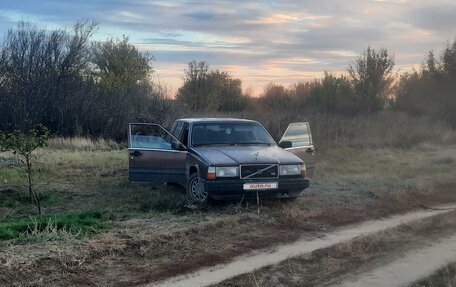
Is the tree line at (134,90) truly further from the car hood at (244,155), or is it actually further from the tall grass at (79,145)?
the car hood at (244,155)

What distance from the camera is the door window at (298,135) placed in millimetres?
11273

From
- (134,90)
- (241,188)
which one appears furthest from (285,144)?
(134,90)

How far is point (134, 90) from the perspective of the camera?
31.3 meters

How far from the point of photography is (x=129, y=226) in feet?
24.9

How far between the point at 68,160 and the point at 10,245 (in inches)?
416

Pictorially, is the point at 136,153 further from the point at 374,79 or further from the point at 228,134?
the point at 374,79

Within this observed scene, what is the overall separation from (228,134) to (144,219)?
110 inches

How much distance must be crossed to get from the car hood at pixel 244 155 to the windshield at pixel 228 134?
0.26 metres

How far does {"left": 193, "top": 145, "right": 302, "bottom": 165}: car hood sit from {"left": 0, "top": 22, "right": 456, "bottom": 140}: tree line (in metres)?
16.2

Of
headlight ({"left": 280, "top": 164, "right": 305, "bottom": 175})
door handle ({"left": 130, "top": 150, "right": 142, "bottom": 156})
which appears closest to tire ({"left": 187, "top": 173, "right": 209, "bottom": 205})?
headlight ({"left": 280, "top": 164, "right": 305, "bottom": 175})

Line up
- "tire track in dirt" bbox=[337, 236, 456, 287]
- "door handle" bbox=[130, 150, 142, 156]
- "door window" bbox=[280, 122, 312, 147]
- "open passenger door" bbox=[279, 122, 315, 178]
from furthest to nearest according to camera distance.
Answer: "door window" bbox=[280, 122, 312, 147]
"open passenger door" bbox=[279, 122, 315, 178]
"door handle" bbox=[130, 150, 142, 156]
"tire track in dirt" bbox=[337, 236, 456, 287]

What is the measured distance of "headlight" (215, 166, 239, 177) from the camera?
8.64 m

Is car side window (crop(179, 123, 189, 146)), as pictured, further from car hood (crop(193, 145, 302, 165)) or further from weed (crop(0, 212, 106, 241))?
weed (crop(0, 212, 106, 241))

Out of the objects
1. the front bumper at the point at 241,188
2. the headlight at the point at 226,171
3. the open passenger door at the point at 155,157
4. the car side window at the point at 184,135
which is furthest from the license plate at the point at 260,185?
the car side window at the point at 184,135
